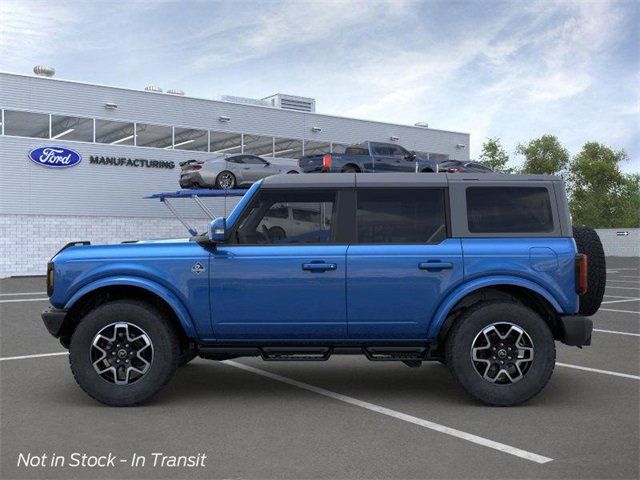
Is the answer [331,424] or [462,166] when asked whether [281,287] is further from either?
[462,166]

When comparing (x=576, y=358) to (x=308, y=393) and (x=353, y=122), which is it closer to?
(x=308, y=393)

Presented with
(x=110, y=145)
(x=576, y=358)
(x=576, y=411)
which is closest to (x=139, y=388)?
(x=576, y=411)

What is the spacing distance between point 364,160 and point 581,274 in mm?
16191

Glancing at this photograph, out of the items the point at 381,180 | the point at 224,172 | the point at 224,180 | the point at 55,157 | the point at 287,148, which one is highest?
the point at 287,148

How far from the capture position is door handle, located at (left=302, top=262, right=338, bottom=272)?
220 inches

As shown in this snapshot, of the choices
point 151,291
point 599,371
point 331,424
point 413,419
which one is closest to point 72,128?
point 151,291

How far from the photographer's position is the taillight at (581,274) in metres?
5.61

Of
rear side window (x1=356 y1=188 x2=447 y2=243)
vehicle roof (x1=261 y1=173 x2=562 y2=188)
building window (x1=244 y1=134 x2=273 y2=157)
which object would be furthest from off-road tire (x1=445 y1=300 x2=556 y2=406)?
building window (x1=244 y1=134 x2=273 y2=157)

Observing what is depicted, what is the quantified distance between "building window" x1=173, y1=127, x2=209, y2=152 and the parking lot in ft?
79.3

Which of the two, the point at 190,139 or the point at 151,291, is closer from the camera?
the point at 151,291

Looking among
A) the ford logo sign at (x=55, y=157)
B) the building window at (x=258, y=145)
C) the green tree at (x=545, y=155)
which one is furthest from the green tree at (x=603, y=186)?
the ford logo sign at (x=55, y=157)

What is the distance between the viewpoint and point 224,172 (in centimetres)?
2319

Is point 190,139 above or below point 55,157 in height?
above

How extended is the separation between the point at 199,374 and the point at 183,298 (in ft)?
5.41
